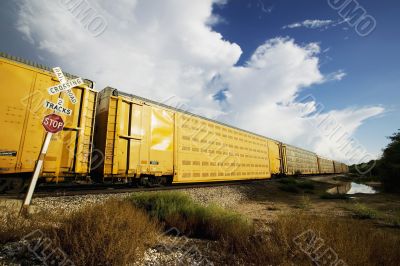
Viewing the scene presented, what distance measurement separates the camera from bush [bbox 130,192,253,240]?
16.1 ft

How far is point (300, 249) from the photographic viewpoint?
136 inches

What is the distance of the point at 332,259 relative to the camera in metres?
3.33

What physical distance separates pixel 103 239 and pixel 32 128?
576 centimetres

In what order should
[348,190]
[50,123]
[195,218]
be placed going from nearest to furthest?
1. [50,123]
2. [195,218]
3. [348,190]

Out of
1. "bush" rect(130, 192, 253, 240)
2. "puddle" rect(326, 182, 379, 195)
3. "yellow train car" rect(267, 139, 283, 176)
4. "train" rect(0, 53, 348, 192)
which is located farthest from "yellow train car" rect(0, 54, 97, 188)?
"yellow train car" rect(267, 139, 283, 176)

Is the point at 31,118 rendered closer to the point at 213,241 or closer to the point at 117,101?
the point at 117,101

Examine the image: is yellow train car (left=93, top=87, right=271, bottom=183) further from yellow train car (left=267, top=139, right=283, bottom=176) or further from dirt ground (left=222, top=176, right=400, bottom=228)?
yellow train car (left=267, top=139, right=283, bottom=176)

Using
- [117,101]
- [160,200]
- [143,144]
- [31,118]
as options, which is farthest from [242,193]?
[31,118]

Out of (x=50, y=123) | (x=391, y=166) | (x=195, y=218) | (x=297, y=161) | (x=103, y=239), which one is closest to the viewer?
(x=103, y=239)

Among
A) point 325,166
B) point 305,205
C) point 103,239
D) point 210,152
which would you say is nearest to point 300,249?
point 103,239

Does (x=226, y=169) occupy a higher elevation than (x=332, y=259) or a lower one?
higher

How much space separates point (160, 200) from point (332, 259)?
449cm

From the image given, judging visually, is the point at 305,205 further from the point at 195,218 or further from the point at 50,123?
the point at 50,123

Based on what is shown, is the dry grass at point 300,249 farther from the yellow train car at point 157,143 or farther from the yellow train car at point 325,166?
the yellow train car at point 325,166
